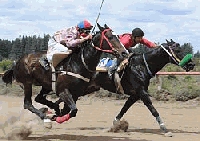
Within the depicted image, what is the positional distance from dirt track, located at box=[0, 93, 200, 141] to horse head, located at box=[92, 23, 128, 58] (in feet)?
6.16

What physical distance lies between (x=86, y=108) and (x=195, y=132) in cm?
664

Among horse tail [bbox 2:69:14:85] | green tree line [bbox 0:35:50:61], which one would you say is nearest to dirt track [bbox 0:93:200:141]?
horse tail [bbox 2:69:14:85]

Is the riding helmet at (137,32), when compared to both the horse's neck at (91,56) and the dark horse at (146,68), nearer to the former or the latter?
the dark horse at (146,68)

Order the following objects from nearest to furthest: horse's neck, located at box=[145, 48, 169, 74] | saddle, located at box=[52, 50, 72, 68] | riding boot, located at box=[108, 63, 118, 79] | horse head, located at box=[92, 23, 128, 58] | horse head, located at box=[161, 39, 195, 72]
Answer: horse head, located at box=[92, 23, 128, 58]
saddle, located at box=[52, 50, 72, 68]
horse head, located at box=[161, 39, 195, 72]
horse's neck, located at box=[145, 48, 169, 74]
riding boot, located at box=[108, 63, 118, 79]

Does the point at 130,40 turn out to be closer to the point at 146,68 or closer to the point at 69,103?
the point at 146,68

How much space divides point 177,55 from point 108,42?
2264 millimetres

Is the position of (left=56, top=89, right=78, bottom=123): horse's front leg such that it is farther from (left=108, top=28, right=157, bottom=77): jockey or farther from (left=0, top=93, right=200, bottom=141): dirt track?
(left=108, top=28, right=157, bottom=77): jockey

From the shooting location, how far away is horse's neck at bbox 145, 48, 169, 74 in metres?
11.4

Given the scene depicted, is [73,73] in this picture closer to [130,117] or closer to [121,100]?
[130,117]

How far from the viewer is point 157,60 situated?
37.5ft

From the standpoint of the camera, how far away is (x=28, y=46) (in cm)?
7050

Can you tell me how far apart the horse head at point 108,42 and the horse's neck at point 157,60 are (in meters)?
2.06

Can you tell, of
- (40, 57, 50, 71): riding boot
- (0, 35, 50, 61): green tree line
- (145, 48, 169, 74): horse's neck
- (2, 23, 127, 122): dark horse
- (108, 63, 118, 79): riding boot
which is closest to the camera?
(2, 23, 127, 122): dark horse

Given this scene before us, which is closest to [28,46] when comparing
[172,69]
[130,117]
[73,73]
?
[172,69]
